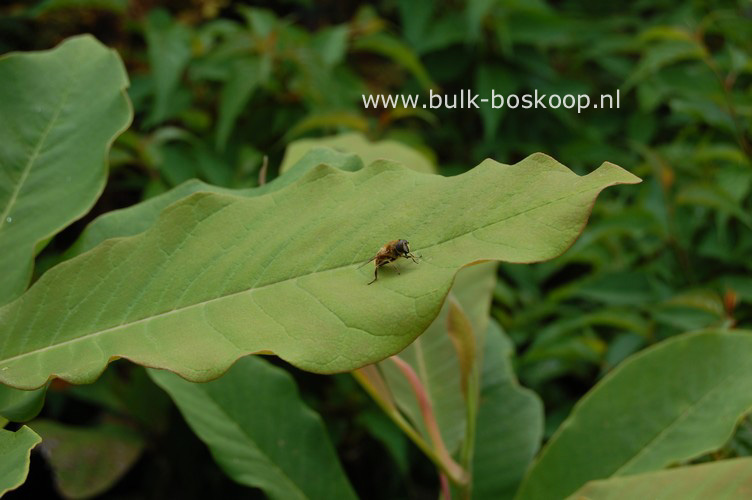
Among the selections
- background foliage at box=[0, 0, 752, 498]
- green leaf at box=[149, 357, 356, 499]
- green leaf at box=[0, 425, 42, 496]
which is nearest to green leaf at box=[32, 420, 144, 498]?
background foliage at box=[0, 0, 752, 498]

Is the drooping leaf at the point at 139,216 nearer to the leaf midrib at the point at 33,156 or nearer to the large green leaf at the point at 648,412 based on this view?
the leaf midrib at the point at 33,156

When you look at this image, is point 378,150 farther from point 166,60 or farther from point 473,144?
point 473,144

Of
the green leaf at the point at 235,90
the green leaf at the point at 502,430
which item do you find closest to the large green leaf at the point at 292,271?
the green leaf at the point at 502,430

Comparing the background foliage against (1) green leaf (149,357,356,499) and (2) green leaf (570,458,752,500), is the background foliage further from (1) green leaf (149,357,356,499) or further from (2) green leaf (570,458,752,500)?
(1) green leaf (149,357,356,499)

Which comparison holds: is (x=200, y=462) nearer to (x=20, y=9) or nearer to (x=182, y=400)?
(x=182, y=400)

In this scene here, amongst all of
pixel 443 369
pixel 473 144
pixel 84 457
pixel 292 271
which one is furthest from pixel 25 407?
pixel 473 144

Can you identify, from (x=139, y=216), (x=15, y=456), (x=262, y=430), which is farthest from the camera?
(x=262, y=430)
